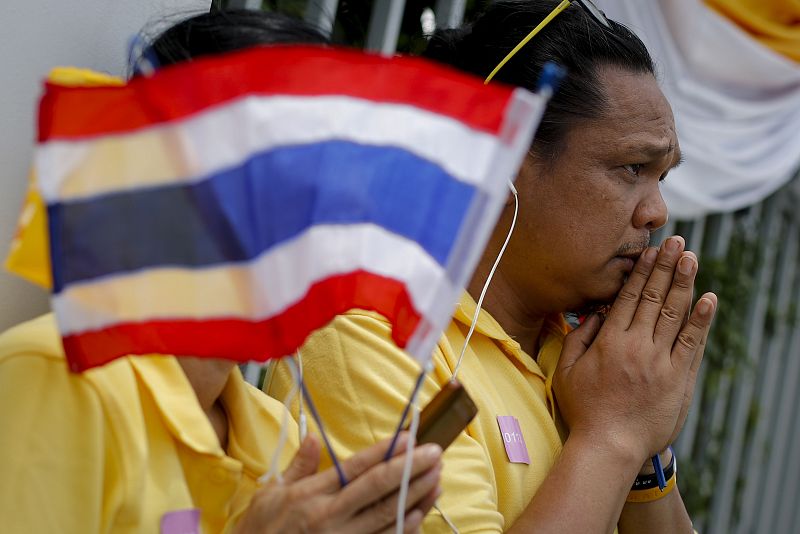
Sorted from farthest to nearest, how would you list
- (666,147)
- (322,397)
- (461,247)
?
1. (666,147)
2. (322,397)
3. (461,247)

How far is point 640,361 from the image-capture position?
1.84 meters

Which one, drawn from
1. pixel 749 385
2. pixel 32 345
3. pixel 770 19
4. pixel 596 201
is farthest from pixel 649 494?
pixel 749 385

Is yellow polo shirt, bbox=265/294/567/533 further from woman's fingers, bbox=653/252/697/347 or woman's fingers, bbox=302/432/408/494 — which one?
woman's fingers, bbox=302/432/408/494

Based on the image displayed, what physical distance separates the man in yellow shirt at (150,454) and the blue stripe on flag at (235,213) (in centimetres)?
5

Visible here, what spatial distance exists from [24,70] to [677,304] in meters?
1.16

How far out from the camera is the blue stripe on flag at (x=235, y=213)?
1097 millimetres

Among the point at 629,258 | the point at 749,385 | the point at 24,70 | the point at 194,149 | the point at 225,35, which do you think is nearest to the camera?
the point at 194,149

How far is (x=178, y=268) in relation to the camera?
1112mm

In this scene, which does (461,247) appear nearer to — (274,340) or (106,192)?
(274,340)

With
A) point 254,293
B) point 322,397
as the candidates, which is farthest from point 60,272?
point 322,397

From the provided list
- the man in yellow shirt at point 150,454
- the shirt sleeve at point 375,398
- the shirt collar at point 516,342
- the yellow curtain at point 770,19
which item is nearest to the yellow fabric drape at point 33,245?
the man in yellow shirt at point 150,454

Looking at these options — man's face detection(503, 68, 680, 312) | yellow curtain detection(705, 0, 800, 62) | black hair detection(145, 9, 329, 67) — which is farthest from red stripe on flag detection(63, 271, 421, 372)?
yellow curtain detection(705, 0, 800, 62)

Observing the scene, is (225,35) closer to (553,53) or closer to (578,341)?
(553,53)

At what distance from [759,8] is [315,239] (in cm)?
315
